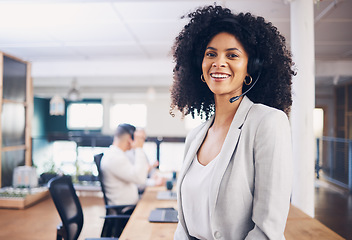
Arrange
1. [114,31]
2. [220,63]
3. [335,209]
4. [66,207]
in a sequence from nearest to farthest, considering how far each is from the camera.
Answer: [220,63] → [66,207] → [114,31] → [335,209]

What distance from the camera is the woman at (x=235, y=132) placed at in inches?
33.0

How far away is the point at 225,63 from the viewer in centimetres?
97

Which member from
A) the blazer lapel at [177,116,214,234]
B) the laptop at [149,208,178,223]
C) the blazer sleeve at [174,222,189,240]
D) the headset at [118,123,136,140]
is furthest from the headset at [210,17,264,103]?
the headset at [118,123,136,140]

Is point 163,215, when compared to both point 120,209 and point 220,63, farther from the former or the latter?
point 220,63

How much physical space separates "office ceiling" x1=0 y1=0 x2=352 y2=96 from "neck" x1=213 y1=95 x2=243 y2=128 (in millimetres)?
1591

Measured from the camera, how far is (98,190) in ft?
18.6

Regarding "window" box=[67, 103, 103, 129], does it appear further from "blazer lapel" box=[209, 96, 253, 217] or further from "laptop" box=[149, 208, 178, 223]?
"blazer lapel" box=[209, 96, 253, 217]

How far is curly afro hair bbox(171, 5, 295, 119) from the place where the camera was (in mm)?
1013

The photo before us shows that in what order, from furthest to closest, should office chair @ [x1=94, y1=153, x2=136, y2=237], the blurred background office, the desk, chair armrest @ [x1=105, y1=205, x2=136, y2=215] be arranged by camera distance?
the blurred background office, chair armrest @ [x1=105, y1=205, x2=136, y2=215], office chair @ [x1=94, y1=153, x2=136, y2=237], the desk

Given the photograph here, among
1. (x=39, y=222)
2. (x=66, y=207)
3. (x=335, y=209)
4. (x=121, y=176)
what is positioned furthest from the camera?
(x=335, y=209)

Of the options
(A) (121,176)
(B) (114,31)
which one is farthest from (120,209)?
(B) (114,31)

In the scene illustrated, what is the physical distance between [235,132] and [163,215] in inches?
44.7

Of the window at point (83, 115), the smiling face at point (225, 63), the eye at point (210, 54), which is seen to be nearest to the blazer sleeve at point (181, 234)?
the smiling face at point (225, 63)

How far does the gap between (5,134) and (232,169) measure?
4626mm
